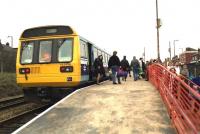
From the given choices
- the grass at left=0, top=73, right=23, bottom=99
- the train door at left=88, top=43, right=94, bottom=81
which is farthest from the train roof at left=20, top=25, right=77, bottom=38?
the grass at left=0, top=73, right=23, bottom=99

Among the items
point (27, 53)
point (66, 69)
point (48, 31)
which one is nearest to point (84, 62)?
point (66, 69)

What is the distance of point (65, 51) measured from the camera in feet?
56.1

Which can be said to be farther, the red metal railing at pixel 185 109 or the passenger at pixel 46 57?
the passenger at pixel 46 57

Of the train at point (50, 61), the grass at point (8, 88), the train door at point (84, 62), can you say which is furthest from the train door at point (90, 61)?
→ the grass at point (8, 88)

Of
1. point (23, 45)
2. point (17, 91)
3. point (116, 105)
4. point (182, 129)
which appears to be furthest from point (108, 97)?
point (17, 91)

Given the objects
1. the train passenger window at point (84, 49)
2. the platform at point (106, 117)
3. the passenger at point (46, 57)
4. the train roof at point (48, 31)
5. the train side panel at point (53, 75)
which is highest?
the train roof at point (48, 31)

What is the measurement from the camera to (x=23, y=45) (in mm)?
17688

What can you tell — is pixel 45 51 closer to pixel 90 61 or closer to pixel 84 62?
pixel 84 62

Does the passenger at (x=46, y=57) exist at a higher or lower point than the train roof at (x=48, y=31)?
lower

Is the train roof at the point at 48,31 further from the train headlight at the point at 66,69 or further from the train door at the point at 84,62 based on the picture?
the train headlight at the point at 66,69

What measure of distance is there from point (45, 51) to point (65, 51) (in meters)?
0.88

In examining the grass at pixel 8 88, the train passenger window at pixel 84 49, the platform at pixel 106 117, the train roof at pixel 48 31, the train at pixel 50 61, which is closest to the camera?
the platform at pixel 106 117

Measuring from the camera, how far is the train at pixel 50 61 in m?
16.8

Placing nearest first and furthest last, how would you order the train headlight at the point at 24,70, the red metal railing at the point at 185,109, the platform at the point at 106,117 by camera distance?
the red metal railing at the point at 185,109, the platform at the point at 106,117, the train headlight at the point at 24,70
